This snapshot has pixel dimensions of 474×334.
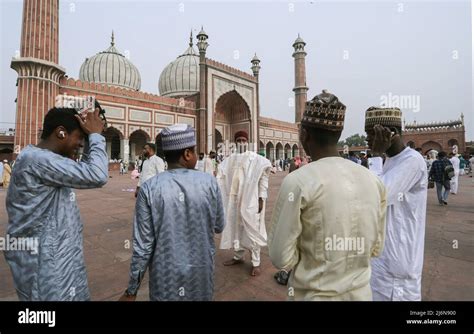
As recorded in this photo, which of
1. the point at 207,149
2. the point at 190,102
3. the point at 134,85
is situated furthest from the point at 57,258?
the point at 134,85

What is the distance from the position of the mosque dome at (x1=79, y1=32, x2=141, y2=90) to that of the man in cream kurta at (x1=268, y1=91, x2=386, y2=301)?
2567cm

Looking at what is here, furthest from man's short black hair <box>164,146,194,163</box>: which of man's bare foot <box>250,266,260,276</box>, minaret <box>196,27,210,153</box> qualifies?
minaret <box>196,27,210,153</box>

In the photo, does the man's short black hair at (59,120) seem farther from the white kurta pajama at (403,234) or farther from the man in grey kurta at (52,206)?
the white kurta pajama at (403,234)

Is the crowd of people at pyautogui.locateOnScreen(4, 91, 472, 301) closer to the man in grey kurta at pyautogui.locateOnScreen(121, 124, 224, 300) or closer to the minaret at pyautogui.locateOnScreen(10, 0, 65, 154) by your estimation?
the man in grey kurta at pyautogui.locateOnScreen(121, 124, 224, 300)

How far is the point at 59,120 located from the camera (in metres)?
1.25

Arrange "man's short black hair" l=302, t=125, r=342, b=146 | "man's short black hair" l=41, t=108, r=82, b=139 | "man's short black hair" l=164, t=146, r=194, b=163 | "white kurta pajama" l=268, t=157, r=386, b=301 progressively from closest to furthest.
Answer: "white kurta pajama" l=268, t=157, r=386, b=301 → "man's short black hair" l=302, t=125, r=342, b=146 → "man's short black hair" l=41, t=108, r=82, b=139 → "man's short black hair" l=164, t=146, r=194, b=163

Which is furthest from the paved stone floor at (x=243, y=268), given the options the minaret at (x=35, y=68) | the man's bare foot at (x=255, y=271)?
the minaret at (x=35, y=68)

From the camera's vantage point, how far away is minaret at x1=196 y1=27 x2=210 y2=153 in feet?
66.3

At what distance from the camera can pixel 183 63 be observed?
26375 millimetres

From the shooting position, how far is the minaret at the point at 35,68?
13570mm

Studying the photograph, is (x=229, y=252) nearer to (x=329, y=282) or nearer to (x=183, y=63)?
(x=329, y=282)

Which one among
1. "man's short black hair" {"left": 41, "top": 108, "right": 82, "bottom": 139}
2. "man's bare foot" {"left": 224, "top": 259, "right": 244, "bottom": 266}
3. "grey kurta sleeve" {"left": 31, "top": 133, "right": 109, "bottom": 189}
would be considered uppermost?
"man's short black hair" {"left": 41, "top": 108, "right": 82, "bottom": 139}

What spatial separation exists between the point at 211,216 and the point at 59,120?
2.99 feet

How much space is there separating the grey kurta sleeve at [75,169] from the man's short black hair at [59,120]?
104 millimetres
